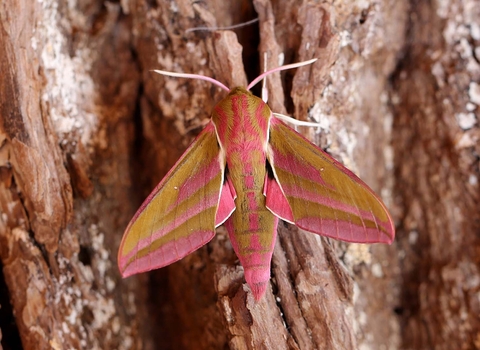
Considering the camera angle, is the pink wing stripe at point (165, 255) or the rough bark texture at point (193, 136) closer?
the pink wing stripe at point (165, 255)

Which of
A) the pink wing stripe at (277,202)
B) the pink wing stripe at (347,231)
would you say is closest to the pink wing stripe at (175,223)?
the pink wing stripe at (277,202)

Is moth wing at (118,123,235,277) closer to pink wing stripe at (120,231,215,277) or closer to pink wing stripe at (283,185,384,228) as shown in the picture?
pink wing stripe at (120,231,215,277)

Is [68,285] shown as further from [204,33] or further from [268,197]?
[204,33]

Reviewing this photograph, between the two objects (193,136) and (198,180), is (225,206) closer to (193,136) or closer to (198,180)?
(198,180)

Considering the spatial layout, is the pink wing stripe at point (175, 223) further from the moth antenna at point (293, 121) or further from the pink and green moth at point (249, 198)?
the moth antenna at point (293, 121)

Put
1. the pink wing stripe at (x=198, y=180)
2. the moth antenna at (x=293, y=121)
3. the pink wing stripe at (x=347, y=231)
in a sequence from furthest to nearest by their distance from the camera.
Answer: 1. the moth antenna at (x=293, y=121)
2. the pink wing stripe at (x=198, y=180)
3. the pink wing stripe at (x=347, y=231)

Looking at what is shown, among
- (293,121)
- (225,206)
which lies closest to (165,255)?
→ (225,206)

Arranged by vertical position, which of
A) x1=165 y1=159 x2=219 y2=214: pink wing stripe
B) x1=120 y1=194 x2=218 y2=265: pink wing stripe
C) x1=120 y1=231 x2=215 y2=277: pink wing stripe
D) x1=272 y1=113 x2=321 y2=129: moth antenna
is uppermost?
x1=272 y1=113 x2=321 y2=129: moth antenna

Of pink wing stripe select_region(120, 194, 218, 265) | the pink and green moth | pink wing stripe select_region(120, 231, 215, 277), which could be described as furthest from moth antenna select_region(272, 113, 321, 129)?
pink wing stripe select_region(120, 231, 215, 277)
